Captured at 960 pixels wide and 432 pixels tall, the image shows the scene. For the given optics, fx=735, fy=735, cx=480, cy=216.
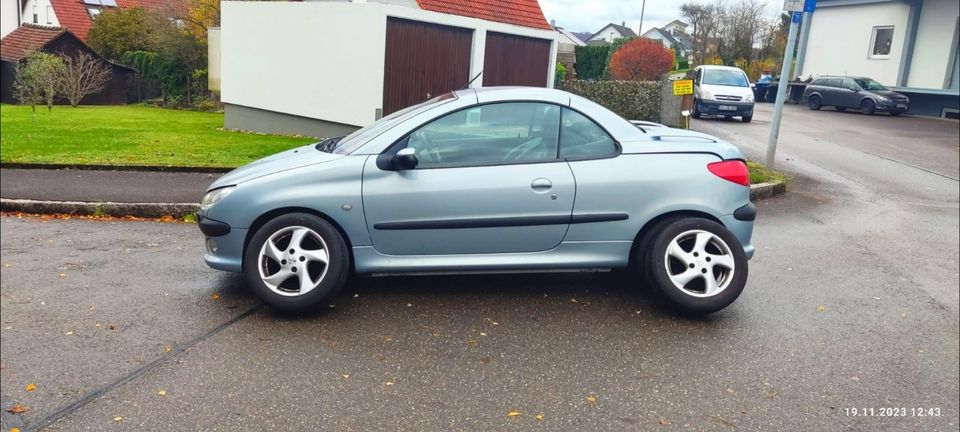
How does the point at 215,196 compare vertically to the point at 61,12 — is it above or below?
below

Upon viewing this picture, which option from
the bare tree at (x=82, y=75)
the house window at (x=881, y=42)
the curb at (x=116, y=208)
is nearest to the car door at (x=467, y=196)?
the bare tree at (x=82, y=75)

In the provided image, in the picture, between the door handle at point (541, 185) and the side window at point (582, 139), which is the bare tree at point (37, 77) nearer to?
the door handle at point (541, 185)

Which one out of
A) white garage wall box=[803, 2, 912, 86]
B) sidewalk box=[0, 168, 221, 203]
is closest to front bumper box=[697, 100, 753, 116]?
white garage wall box=[803, 2, 912, 86]

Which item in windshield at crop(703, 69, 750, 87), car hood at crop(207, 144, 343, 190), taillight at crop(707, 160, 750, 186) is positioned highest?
windshield at crop(703, 69, 750, 87)

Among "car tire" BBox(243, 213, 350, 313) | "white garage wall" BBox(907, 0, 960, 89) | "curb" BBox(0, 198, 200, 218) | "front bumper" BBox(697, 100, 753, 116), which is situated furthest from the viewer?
"white garage wall" BBox(907, 0, 960, 89)

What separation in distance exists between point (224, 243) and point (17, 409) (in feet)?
5.25

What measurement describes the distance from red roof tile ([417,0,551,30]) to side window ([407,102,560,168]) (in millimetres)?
9616

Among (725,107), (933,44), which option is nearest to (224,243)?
(725,107)

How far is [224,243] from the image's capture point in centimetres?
489

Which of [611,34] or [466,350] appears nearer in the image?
[466,350]

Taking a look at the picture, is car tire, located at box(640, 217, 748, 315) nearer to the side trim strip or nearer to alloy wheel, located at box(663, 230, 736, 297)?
alloy wheel, located at box(663, 230, 736, 297)

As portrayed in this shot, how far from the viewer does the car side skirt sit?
193 inches

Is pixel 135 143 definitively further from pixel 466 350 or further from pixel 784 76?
pixel 784 76

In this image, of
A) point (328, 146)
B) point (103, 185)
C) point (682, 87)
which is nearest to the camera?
point (328, 146)
